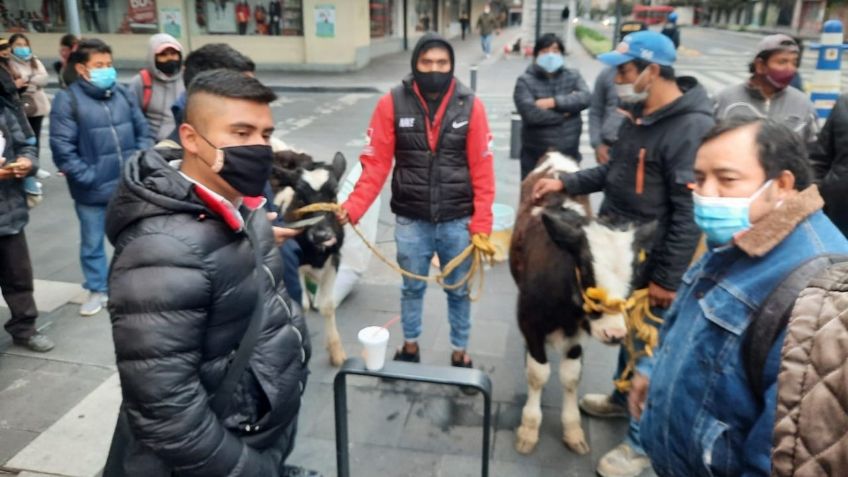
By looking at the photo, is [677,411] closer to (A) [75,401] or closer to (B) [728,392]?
(B) [728,392]

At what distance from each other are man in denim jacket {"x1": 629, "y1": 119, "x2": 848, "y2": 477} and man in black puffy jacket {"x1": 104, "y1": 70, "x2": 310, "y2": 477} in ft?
4.26

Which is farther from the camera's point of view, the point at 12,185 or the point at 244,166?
the point at 12,185

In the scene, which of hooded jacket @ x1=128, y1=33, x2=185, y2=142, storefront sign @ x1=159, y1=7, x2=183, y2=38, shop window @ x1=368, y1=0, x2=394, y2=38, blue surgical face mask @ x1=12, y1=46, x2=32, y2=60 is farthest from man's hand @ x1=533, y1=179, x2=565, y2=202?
shop window @ x1=368, y1=0, x2=394, y2=38

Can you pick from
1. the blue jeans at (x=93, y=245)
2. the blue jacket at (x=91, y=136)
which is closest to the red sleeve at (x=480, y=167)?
the blue jacket at (x=91, y=136)

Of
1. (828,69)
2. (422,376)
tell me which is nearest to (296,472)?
(422,376)

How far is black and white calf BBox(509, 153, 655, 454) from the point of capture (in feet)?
10.2

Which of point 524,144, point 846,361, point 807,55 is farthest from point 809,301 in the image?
point 807,55

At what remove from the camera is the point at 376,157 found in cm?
391

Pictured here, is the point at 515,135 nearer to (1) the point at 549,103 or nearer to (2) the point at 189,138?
(1) the point at 549,103

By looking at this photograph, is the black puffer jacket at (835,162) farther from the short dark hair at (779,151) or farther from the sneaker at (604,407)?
the short dark hair at (779,151)

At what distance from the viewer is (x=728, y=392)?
1.71 m

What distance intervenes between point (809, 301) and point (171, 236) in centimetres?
160

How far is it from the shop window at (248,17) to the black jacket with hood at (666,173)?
20038mm

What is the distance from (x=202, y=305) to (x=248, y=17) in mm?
21946
